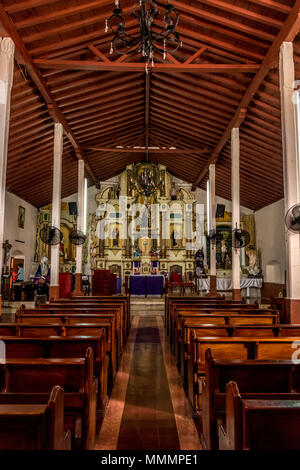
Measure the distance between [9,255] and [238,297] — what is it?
8.92 metres

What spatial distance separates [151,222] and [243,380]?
15.1m

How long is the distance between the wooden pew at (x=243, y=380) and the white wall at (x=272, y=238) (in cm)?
1276

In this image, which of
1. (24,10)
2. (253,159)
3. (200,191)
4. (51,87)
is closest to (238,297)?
(253,159)

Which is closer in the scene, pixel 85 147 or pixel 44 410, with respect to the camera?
pixel 44 410

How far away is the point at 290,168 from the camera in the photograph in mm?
6125

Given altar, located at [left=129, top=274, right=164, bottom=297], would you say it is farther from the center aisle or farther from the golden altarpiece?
the center aisle

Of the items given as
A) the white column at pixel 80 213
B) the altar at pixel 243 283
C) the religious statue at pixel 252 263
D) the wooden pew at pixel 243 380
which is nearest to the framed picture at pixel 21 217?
the white column at pixel 80 213

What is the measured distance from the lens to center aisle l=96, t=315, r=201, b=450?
293 centimetres

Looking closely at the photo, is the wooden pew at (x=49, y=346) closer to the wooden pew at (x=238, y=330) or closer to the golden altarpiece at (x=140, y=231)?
the wooden pew at (x=238, y=330)

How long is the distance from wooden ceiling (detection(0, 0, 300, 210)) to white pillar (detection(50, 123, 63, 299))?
2.00 feet

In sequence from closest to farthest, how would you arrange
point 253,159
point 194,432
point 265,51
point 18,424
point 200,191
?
1. point 18,424
2. point 194,432
3. point 265,51
4. point 253,159
5. point 200,191
